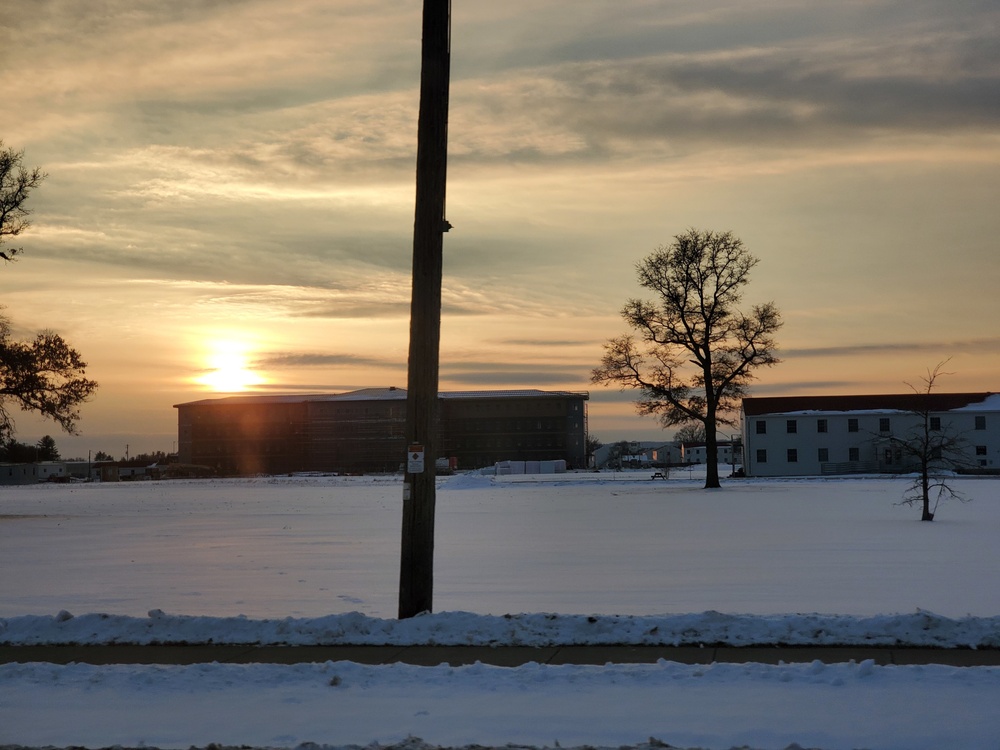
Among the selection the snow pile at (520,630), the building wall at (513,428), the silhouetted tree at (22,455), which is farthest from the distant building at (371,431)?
the snow pile at (520,630)

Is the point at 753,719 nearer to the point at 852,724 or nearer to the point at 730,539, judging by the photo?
the point at 852,724

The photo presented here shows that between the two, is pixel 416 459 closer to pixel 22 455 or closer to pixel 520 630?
pixel 520 630

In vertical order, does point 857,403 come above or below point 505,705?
above

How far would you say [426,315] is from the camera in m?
11.1

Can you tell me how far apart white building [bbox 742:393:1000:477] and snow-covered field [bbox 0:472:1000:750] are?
67.0m

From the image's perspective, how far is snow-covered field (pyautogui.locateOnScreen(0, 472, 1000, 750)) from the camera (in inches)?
269

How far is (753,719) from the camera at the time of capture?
6.82 m

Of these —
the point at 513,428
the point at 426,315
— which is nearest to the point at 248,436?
the point at 513,428

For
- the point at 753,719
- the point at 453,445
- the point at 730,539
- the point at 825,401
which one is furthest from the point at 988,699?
the point at 453,445

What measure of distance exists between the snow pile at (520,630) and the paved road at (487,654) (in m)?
0.14

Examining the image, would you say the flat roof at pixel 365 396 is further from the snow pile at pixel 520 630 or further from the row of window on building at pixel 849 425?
the snow pile at pixel 520 630

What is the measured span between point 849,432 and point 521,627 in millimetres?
86406

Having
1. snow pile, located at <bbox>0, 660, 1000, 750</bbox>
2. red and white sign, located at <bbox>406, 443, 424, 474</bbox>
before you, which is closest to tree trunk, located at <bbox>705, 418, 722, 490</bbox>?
red and white sign, located at <bbox>406, 443, 424, 474</bbox>

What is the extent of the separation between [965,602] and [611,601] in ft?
13.7
